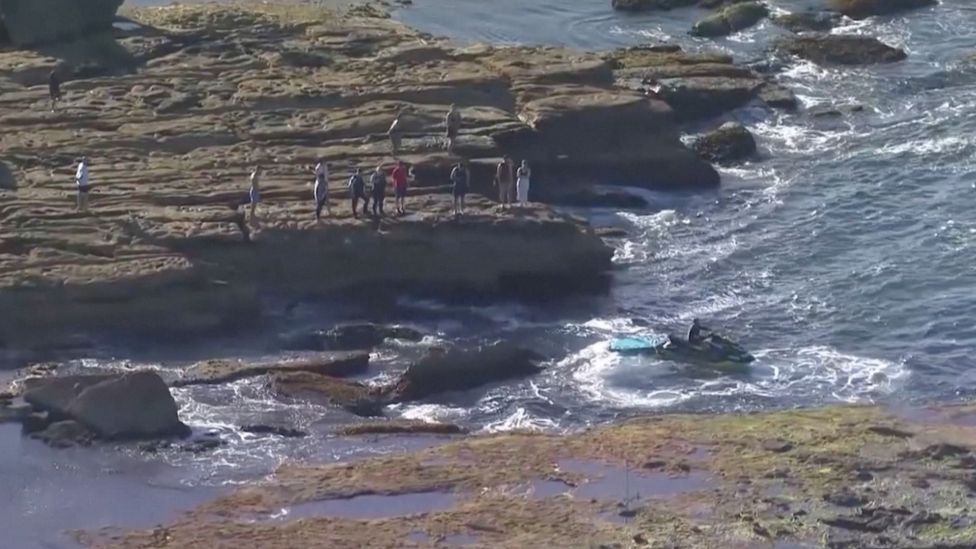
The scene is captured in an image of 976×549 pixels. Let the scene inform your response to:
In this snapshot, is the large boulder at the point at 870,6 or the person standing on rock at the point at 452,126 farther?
the large boulder at the point at 870,6

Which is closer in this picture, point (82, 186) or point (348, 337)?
point (348, 337)

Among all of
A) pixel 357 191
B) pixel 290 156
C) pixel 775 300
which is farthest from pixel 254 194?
pixel 775 300

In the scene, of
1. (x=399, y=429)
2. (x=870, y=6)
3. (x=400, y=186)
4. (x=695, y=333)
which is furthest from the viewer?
(x=870, y=6)

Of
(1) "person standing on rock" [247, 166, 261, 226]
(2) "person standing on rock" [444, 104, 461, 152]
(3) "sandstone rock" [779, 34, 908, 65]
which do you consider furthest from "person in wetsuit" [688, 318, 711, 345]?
(3) "sandstone rock" [779, 34, 908, 65]

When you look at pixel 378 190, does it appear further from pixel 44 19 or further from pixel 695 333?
pixel 44 19

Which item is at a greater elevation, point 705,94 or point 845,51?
point 845,51

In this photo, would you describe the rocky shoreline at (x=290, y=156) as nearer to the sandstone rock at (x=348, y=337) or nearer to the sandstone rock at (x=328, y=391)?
the sandstone rock at (x=348, y=337)

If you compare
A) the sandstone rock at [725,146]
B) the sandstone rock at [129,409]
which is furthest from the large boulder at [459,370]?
the sandstone rock at [725,146]

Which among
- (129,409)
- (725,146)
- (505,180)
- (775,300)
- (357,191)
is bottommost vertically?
(775,300)
